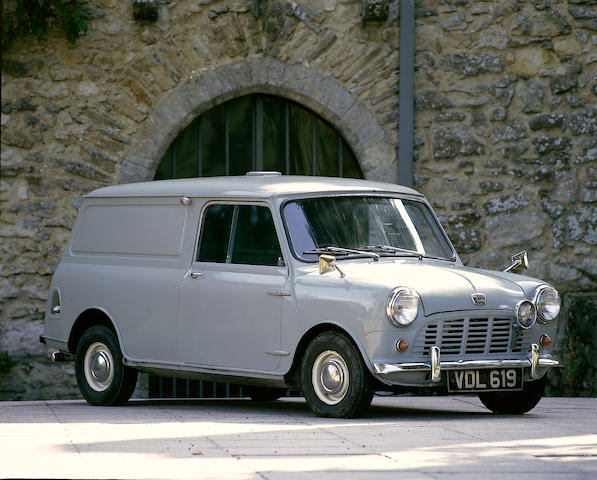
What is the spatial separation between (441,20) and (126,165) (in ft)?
11.8

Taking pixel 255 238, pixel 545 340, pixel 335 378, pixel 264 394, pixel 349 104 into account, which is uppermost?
pixel 349 104

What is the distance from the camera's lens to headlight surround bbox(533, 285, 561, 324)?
26.5ft

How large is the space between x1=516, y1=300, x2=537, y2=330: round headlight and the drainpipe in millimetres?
4262

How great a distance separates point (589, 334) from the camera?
11477 millimetres

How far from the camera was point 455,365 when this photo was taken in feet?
24.9

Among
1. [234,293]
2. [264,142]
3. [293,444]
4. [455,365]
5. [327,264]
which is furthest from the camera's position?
[264,142]

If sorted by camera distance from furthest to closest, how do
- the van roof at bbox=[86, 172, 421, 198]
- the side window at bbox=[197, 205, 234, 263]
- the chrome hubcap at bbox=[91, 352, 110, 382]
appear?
1. the chrome hubcap at bbox=[91, 352, 110, 382]
2. the side window at bbox=[197, 205, 234, 263]
3. the van roof at bbox=[86, 172, 421, 198]

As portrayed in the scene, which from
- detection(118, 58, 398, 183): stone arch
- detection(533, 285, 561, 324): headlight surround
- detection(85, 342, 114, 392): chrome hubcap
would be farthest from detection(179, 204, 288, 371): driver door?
detection(118, 58, 398, 183): stone arch

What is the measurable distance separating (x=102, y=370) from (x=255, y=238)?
1.84m

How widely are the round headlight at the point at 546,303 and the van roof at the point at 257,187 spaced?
1.40 metres

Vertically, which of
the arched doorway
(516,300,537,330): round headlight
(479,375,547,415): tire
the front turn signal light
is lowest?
(479,375,547,415): tire

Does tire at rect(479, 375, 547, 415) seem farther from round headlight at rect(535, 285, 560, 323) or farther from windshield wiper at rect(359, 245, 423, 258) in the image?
windshield wiper at rect(359, 245, 423, 258)

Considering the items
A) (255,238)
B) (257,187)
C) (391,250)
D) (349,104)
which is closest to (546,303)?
(391,250)

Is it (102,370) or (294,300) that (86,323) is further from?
(294,300)
